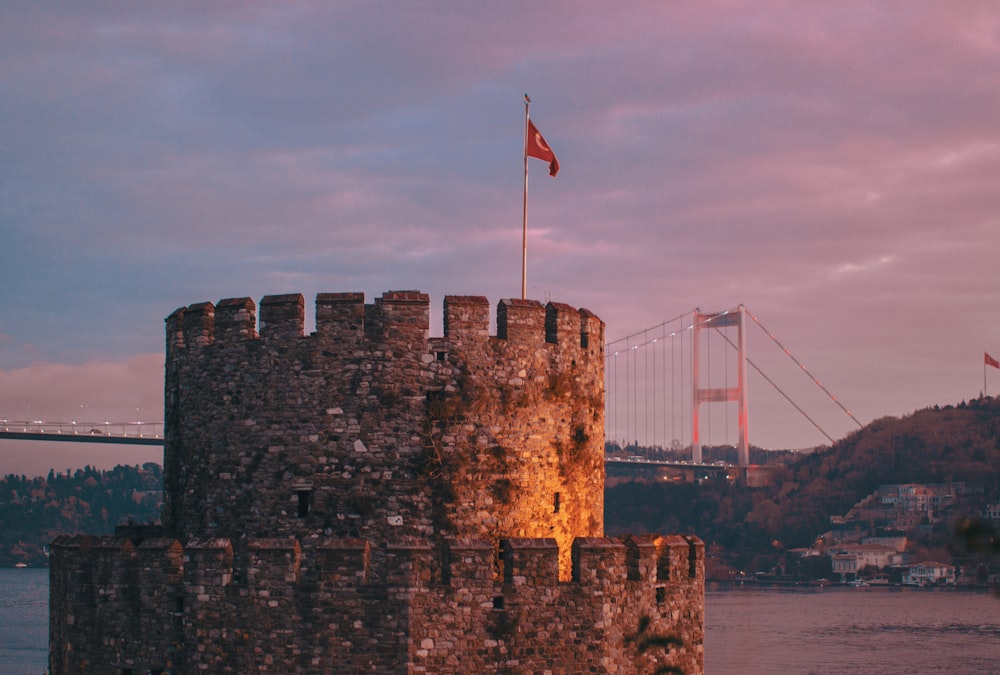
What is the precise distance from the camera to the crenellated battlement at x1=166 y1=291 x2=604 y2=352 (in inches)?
441

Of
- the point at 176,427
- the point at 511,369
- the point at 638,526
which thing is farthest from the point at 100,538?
the point at 638,526

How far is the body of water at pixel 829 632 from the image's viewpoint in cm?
8606

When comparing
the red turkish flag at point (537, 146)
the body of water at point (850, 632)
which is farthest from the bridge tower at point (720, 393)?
the red turkish flag at point (537, 146)

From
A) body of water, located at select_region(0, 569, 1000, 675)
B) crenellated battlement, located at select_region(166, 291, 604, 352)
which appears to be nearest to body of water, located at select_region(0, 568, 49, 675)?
body of water, located at select_region(0, 569, 1000, 675)

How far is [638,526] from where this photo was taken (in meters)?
132

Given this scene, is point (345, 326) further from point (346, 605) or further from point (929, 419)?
point (929, 419)

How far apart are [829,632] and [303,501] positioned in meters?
102

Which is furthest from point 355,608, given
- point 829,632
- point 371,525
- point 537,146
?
point 829,632

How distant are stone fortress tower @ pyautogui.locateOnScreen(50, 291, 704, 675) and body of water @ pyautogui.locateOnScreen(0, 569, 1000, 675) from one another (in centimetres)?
6510

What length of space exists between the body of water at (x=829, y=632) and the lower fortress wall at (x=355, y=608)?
65.3 m

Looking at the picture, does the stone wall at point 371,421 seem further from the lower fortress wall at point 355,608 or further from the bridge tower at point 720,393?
the bridge tower at point 720,393

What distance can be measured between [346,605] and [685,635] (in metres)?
3.39

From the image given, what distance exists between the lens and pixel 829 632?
Result: 4210 inches

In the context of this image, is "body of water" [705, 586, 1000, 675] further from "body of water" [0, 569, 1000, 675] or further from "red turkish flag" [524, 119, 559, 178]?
"red turkish flag" [524, 119, 559, 178]
